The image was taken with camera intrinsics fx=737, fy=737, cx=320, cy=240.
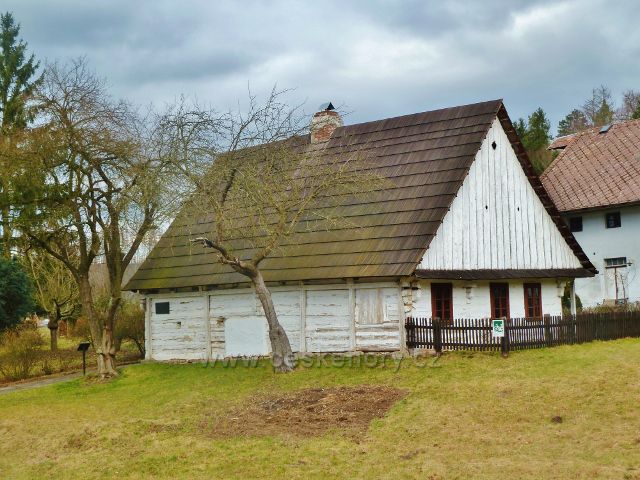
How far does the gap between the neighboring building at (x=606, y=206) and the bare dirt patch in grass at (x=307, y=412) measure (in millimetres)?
18433

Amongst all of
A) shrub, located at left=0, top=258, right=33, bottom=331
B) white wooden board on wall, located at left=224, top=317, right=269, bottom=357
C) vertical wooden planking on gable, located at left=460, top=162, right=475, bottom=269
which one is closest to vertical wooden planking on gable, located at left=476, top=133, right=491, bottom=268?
vertical wooden planking on gable, located at left=460, top=162, right=475, bottom=269

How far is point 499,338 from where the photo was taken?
60.8 ft

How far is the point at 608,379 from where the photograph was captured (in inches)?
591

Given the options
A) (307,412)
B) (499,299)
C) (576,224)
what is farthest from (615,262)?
(307,412)

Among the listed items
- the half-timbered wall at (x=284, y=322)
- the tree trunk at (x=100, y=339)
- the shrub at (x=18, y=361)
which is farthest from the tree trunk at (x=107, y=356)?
the shrub at (x=18, y=361)

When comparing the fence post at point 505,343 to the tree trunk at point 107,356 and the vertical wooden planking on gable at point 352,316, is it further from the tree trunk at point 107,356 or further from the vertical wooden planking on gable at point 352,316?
the tree trunk at point 107,356

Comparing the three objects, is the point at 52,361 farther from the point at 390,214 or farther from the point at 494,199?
the point at 494,199

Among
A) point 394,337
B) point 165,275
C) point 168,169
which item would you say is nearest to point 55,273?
point 165,275

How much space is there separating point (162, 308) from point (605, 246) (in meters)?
19.0

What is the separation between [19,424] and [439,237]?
1165 cm

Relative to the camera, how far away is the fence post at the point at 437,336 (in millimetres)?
19188

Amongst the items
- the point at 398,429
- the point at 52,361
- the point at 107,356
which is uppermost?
the point at 107,356

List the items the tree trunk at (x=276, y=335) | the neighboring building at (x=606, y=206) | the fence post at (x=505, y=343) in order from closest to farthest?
the fence post at (x=505, y=343)
the tree trunk at (x=276, y=335)
the neighboring building at (x=606, y=206)

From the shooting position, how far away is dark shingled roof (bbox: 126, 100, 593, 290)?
20156 millimetres
